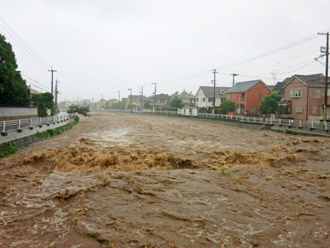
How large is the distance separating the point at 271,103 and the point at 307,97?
14.9 ft

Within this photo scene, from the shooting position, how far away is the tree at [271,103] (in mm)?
34463


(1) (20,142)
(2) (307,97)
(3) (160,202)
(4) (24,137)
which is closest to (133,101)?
(2) (307,97)

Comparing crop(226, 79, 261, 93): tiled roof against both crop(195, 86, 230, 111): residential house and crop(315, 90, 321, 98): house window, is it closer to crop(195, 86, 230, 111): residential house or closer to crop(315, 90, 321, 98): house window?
crop(195, 86, 230, 111): residential house

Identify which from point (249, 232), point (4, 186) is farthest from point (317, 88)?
point (4, 186)

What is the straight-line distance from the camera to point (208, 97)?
2302 inches

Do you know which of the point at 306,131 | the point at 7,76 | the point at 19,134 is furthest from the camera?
the point at 306,131

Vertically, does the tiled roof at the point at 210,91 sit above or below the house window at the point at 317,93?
above

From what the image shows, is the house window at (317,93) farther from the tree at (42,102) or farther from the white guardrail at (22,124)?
the tree at (42,102)

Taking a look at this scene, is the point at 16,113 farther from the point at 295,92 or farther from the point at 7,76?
the point at 295,92

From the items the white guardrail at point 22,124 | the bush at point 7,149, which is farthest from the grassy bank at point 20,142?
the white guardrail at point 22,124

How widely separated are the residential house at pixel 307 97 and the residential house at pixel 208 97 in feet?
74.4

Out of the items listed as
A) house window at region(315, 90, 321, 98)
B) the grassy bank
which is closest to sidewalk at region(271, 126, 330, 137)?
house window at region(315, 90, 321, 98)

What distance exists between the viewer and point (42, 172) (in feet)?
34.9

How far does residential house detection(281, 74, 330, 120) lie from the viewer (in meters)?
31.8
